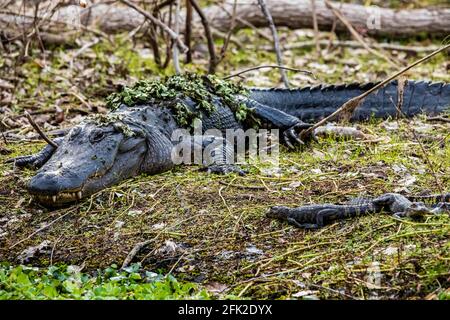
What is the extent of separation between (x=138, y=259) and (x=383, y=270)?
1580 millimetres

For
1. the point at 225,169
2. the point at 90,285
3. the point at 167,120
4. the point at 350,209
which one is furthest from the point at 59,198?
the point at 350,209

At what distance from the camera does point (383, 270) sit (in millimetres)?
4121

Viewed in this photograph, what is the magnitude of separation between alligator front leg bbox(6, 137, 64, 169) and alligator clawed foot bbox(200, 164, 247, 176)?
54.5 inches

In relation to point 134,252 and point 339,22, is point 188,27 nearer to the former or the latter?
point 339,22

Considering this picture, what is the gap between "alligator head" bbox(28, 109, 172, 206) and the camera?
17.7 ft

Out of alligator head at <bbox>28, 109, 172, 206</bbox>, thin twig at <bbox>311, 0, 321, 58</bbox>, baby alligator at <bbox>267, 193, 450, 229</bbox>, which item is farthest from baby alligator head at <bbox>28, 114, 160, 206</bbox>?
thin twig at <bbox>311, 0, 321, 58</bbox>

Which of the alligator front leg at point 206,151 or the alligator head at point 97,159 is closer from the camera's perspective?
the alligator head at point 97,159

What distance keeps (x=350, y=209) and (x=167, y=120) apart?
241 centimetres

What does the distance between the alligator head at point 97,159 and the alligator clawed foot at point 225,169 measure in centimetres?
41

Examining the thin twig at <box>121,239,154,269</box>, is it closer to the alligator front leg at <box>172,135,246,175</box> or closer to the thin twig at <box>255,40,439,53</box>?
the alligator front leg at <box>172,135,246,175</box>

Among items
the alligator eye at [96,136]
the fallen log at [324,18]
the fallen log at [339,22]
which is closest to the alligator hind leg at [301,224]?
the alligator eye at [96,136]

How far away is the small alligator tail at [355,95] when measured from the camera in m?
7.82

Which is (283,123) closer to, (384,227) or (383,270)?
(384,227)

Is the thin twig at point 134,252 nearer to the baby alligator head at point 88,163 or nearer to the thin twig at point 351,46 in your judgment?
the baby alligator head at point 88,163
